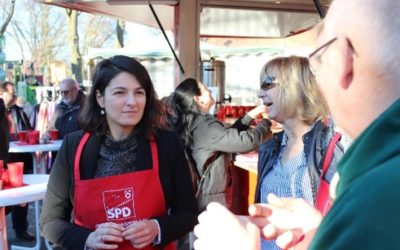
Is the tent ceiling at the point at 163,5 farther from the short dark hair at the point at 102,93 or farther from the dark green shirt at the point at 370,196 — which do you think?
the dark green shirt at the point at 370,196

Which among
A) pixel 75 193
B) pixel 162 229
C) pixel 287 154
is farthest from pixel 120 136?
pixel 287 154

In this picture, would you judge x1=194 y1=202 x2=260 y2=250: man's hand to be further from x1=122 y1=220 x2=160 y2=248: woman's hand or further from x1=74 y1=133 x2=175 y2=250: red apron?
x1=74 y1=133 x2=175 y2=250: red apron

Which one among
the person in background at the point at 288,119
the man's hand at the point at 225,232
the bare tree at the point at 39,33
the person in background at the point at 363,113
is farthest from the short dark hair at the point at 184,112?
the bare tree at the point at 39,33

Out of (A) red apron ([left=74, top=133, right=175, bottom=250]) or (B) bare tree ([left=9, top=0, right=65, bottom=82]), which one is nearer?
→ (A) red apron ([left=74, top=133, right=175, bottom=250])

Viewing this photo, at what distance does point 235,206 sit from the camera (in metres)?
5.03

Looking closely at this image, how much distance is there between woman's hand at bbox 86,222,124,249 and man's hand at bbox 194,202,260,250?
89 centimetres

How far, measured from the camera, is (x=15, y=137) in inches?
270

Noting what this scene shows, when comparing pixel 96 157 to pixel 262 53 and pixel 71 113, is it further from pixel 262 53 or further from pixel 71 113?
pixel 262 53

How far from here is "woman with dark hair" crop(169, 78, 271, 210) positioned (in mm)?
3881

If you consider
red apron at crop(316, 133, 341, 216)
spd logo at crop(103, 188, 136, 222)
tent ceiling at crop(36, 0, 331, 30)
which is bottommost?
spd logo at crop(103, 188, 136, 222)

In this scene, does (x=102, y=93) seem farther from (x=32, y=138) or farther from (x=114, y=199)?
(x=32, y=138)

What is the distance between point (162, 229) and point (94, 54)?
11700 mm

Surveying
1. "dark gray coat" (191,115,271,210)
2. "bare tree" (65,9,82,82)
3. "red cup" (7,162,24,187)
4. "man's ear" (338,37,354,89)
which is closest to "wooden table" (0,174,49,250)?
"red cup" (7,162,24,187)

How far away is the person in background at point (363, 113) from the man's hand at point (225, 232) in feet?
0.79
